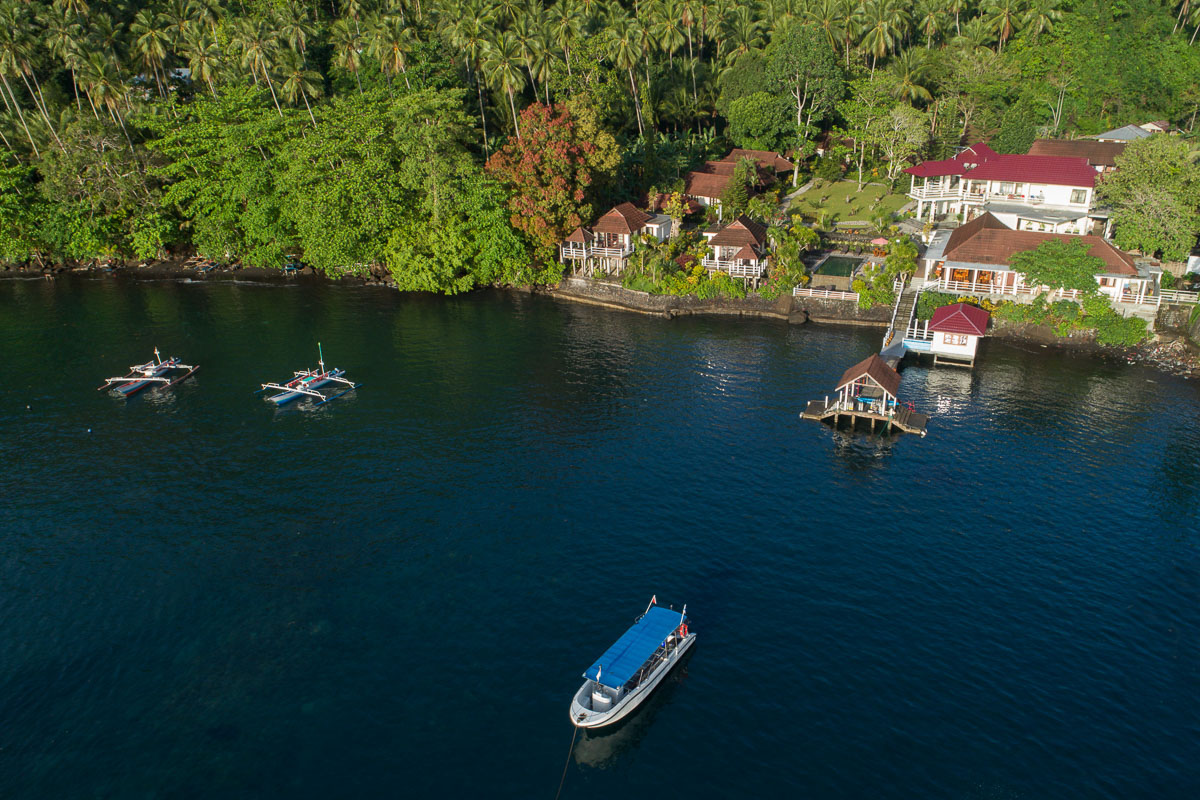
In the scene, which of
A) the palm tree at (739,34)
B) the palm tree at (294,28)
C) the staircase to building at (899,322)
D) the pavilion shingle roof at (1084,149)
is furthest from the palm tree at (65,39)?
the pavilion shingle roof at (1084,149)

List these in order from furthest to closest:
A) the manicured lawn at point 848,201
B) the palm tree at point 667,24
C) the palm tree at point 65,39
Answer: the palm tree at point 667,24 → the manicured lawn at point 848,201 → the palm tree at point 65,39

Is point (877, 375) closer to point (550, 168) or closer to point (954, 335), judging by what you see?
point (954, 335)

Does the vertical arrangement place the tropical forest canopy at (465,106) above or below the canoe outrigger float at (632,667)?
above

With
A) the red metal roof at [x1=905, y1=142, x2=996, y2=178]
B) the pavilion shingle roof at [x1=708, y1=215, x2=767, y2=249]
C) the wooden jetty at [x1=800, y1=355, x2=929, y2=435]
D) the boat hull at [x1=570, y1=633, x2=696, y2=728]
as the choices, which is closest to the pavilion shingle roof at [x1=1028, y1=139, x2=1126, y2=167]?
the red metal roof at [x1=905, y1=142, x2=996, y2=178]

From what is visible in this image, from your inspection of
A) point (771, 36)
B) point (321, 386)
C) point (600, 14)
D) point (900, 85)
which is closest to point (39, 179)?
point (321, 386)

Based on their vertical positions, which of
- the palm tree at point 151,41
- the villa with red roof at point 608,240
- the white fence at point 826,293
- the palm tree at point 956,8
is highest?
the palm tree at point 956,8

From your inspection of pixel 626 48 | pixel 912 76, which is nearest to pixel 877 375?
pixel 626 48

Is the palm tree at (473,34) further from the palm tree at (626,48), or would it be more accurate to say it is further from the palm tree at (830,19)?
the palm tree at (830,19)
